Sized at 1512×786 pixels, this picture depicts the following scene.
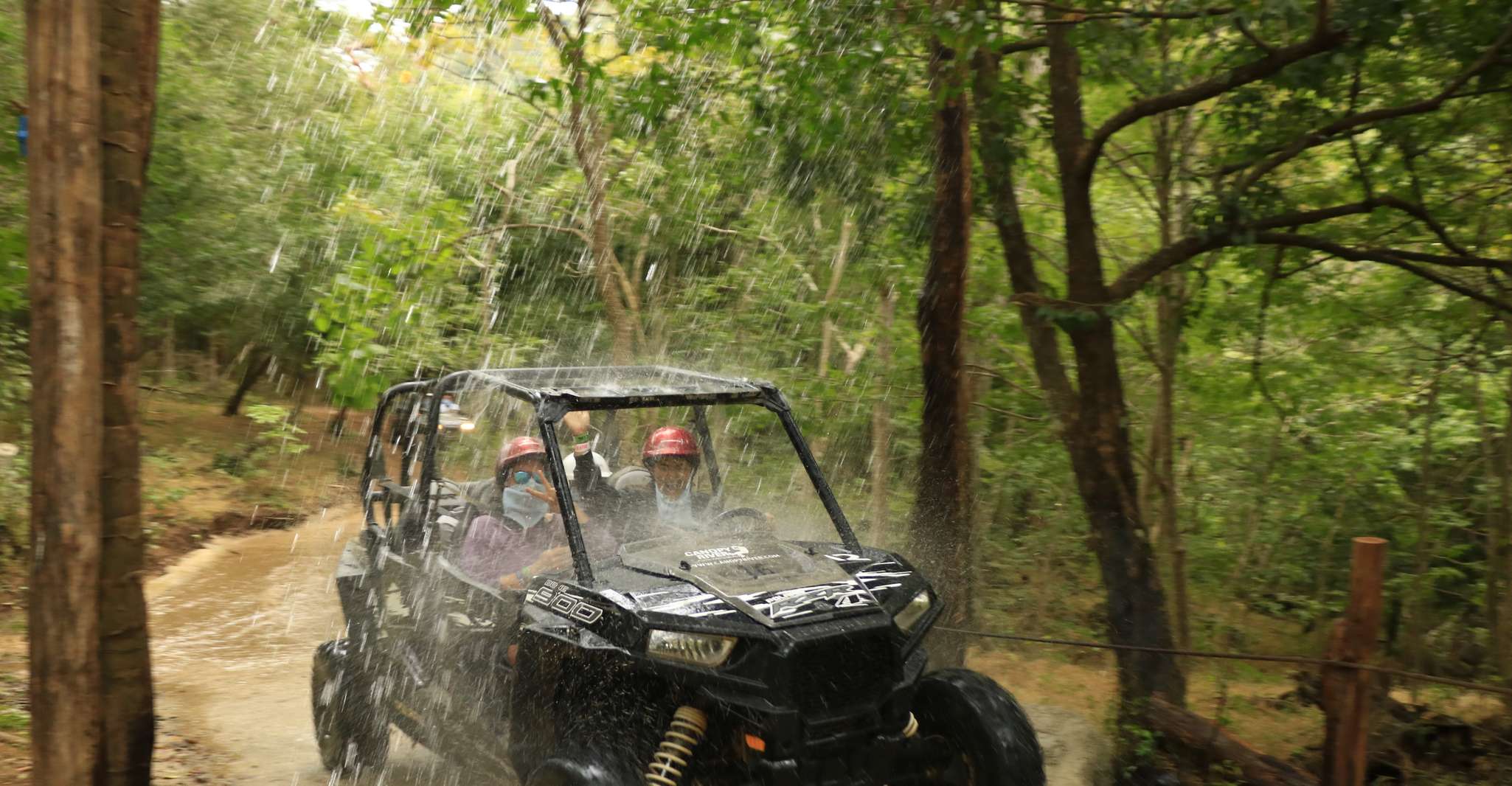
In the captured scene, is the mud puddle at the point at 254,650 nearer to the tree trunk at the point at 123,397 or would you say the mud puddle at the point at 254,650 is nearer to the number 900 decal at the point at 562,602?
the tree trunk at the point at 123,397

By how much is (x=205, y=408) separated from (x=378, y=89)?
8.24 metres

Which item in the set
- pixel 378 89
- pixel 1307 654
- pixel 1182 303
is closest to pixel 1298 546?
pixel 1307 654

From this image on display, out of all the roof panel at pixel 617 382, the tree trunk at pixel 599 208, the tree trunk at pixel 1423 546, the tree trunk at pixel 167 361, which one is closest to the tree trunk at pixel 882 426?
the tree trunk at pixel 599 208

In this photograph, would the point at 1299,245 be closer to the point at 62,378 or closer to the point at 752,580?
the point at 752,580

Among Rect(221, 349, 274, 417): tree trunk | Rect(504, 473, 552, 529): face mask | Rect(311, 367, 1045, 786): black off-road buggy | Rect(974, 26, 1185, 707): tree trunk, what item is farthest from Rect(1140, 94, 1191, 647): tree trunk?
Rect(221, 349, 274, 417): tree trunk

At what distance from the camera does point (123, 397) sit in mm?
4715

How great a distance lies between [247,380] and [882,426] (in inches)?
621

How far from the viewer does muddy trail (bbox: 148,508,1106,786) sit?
6.64 m

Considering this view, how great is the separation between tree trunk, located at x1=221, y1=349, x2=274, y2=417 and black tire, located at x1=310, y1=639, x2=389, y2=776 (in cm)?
1625

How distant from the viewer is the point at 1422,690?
9805 millimetres

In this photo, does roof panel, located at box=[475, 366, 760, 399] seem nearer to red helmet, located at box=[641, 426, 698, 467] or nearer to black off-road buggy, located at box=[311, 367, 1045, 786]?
black off-road buggy, located at box=[311, 367, 1045, 786]

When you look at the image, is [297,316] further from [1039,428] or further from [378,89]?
[1039,428]

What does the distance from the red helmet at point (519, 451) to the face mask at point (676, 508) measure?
26.9 inches

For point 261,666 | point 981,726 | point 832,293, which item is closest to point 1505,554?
point 832,293
